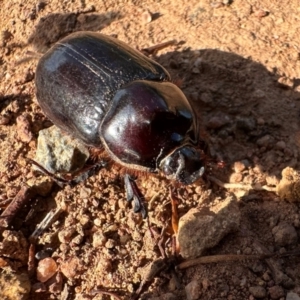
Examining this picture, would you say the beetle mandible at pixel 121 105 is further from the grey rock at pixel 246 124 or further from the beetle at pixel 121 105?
the grey rock at pixel 246 124

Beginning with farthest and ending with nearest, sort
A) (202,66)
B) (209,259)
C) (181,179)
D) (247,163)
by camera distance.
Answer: (202,66) → (247,163) → (181,179) → (209,259)

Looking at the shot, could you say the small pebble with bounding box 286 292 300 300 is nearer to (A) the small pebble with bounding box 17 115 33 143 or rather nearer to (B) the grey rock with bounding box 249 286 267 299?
(B) the grey rock with bounding box 249 286 267 299

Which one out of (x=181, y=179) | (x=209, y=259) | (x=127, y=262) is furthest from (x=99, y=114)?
(x=209, y=259)

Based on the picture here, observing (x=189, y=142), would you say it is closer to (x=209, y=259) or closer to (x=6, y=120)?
(x=209, y=259)

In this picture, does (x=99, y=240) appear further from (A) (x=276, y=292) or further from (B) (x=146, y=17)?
(B) (x=146, y=17)

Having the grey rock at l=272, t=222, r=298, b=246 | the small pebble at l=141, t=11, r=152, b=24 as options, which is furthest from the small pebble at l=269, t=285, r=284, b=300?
the small pebble at l=141, t=11, r=152, b=24

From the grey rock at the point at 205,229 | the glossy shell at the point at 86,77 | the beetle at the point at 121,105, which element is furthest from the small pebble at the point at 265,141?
the glossy shell at the point at 86,77

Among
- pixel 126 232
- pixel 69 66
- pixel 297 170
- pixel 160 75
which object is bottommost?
pixel 297 170
